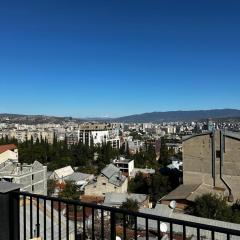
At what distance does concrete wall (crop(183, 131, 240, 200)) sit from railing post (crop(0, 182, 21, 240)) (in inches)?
1188

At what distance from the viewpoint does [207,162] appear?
33875mm

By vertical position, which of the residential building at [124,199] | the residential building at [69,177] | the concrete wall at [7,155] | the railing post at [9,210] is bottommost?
the residential building at [69,177]

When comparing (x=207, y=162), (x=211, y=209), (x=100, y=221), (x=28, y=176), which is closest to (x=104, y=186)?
(x=207, y=162)

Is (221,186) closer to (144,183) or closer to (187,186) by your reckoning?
(187,186)

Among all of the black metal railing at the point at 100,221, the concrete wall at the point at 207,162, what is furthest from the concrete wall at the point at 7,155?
the black metal railing at the point at 100,221

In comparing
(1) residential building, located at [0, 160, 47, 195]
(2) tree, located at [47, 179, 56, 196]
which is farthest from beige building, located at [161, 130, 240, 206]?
(2) tree, located at [47, 179, 56, 196]

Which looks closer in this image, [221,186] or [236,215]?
[236,215]

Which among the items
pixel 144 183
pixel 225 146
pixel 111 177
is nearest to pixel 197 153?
pixel 225 146

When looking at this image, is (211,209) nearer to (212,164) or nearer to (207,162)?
(212,164)

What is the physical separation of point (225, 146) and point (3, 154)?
94.0 feet

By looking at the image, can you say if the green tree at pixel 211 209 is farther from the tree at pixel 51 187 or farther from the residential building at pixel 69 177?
the residential building at pixel 69 177

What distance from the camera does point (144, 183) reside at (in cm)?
3797

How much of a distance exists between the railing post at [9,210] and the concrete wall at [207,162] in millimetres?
30169

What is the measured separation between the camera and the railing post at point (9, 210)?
399cm
